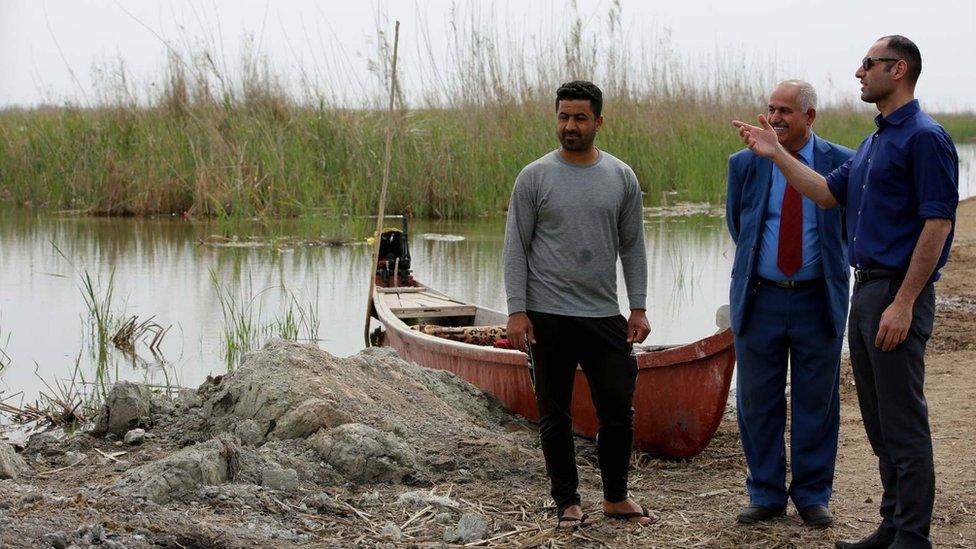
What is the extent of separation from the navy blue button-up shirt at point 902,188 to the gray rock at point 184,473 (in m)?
2.56

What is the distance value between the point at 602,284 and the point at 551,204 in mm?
351

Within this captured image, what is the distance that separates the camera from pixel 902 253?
4.08 m

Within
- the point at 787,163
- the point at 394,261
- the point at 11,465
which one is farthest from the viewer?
the point at 394,261

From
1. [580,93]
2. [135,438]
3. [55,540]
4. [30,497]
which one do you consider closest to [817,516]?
[580,93]

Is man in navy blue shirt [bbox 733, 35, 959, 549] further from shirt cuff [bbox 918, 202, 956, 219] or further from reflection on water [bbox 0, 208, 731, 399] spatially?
reflection on water [bbox 0, 208, 731, 399]

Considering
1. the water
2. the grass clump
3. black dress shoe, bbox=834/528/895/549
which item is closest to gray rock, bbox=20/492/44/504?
black dress shoe, bbox=834/528/895/549

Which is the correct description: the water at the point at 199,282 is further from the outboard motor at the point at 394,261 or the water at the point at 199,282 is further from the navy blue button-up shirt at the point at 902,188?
the navy blue button-up shirt at the point at 902,188

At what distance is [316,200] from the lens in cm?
1672

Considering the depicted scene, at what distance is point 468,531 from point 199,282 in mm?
8787

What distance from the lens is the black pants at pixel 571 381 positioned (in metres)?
4.54

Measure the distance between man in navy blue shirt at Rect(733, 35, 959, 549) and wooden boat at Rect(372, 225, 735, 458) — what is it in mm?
1468

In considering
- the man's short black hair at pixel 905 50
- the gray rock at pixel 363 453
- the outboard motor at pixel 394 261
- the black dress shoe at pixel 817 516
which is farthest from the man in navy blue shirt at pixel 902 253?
the outboard motor at pixel 394 261

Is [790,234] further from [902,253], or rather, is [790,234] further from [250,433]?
[250,433]

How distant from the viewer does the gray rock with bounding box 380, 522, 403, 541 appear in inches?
178
